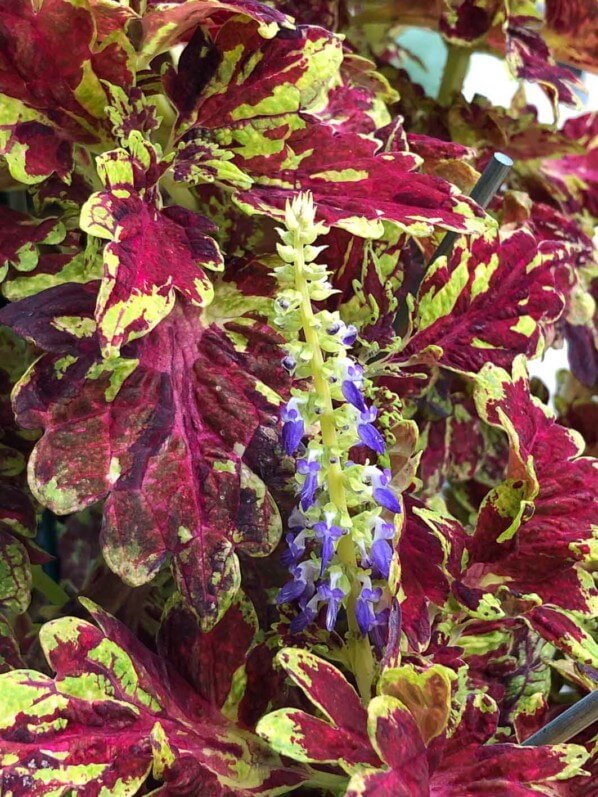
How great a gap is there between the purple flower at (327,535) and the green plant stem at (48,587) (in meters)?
0.27

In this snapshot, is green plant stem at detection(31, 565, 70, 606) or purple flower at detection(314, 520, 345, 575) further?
green plant stem at detection(31, 565, 70, 606)

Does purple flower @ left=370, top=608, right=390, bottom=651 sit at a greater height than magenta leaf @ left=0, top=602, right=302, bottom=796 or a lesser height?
greater

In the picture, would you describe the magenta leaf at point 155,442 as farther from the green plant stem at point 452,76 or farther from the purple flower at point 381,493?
the green plant stem at point 452,76

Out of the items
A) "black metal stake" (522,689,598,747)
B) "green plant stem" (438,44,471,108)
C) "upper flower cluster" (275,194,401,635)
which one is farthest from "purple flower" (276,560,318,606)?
"green plant stem" (438,44,471,108)

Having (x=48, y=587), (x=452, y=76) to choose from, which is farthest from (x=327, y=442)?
(x=452, y=76)

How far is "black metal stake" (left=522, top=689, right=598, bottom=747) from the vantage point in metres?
0.46

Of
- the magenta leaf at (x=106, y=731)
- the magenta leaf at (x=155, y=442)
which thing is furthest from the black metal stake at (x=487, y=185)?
the magenta leaf at (x=106, y=731)

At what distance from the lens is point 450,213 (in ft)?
1.56

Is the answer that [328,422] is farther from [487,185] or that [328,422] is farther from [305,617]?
[487,185]

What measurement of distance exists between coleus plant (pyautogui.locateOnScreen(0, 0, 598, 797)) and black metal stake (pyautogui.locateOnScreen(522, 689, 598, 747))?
0.07 feet

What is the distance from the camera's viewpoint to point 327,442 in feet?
1.29

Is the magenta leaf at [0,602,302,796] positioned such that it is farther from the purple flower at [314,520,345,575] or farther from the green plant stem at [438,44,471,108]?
the green plant stem at [438,44,471,108]

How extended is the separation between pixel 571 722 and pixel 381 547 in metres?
0.14

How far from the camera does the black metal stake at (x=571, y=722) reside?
1.51 feet
